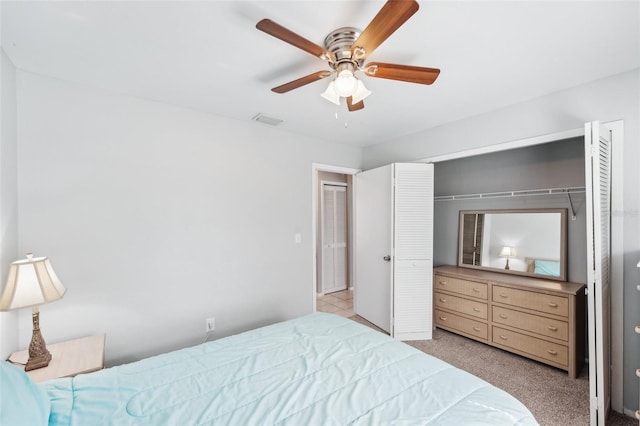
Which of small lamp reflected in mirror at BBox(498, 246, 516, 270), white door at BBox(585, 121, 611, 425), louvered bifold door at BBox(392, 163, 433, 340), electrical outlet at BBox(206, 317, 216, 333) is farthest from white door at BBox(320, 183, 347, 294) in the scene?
white door at BBox(585, 121, 611, 425)

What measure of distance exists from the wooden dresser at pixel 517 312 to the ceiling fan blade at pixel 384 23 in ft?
8.94

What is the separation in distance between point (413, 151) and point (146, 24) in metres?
2.85

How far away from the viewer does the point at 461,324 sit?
320cm

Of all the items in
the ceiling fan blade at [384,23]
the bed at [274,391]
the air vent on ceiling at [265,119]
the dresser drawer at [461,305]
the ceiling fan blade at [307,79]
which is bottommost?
the dresser drawer at [461,305]

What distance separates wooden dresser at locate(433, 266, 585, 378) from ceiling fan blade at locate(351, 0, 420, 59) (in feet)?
8.94

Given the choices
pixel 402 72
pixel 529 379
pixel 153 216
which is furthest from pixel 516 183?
pixel 153 216

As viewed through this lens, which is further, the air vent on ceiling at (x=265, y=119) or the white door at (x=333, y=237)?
the white door at (x=333, y=237)

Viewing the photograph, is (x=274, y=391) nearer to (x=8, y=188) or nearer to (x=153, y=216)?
(x=153, y=216)

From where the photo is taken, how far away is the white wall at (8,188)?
5.23ft

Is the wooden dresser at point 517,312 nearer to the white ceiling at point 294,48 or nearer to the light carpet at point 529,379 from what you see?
the light carpet at point 529,379

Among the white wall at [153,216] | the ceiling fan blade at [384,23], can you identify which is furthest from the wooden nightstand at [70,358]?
the ceiling fan blade at [384,23]

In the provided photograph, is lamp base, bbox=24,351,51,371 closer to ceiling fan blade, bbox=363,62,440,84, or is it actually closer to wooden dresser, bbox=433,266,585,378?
ceiling fan blade, bbox=363,62,440,84

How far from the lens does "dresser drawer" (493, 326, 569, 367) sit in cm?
248

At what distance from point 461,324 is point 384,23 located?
3.25m
